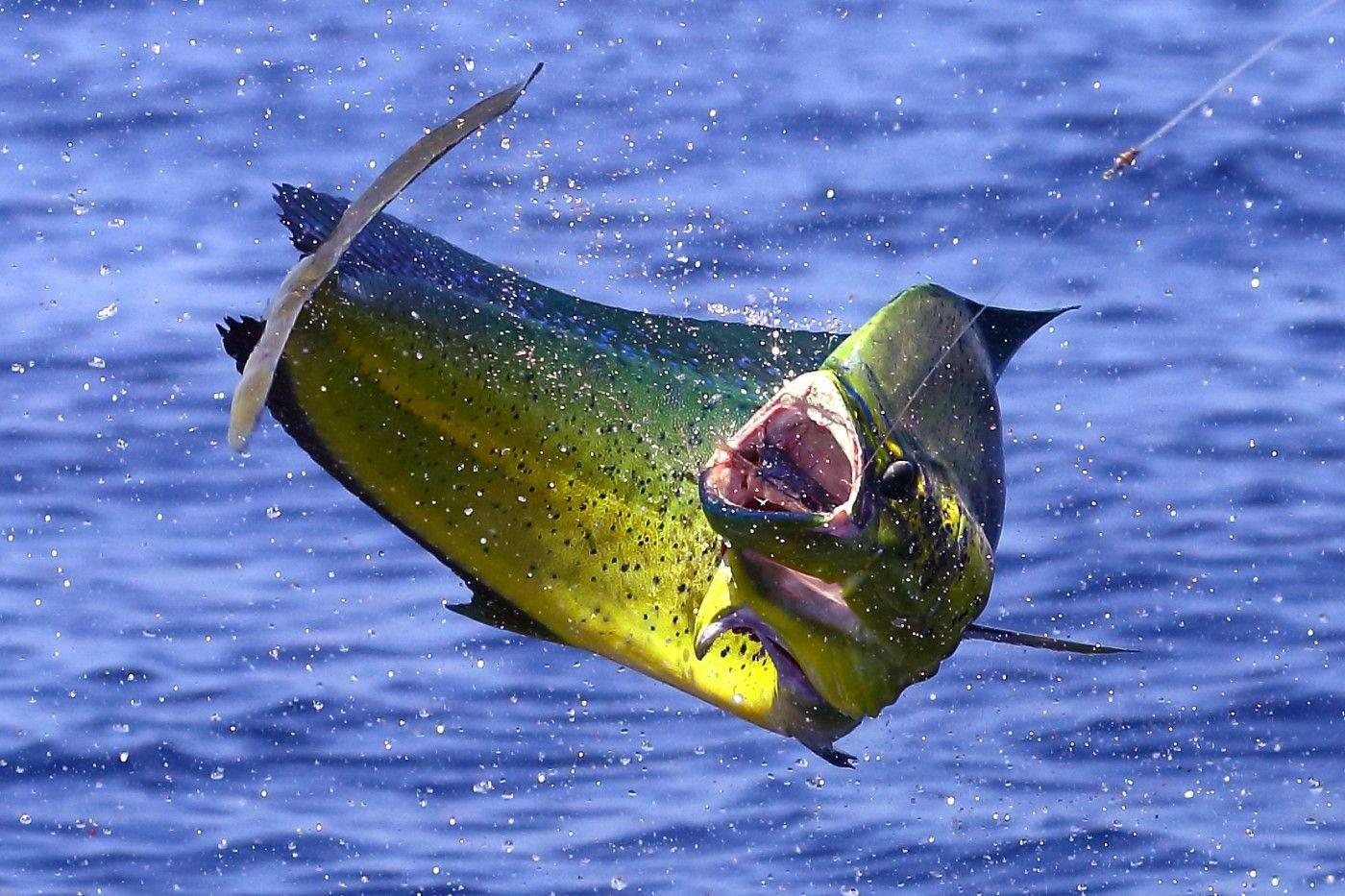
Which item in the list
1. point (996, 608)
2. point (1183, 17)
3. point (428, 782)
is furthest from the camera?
point (428, 782)

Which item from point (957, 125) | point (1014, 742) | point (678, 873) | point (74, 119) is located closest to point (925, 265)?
point (957, 125)

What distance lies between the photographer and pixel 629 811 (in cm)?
1455

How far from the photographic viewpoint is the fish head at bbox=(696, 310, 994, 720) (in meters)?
3.90

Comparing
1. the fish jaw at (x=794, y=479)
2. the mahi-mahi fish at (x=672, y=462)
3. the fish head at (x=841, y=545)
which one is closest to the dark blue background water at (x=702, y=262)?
the mahi-mahi fish at (x=672, y=462)

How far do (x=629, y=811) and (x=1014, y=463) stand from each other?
4.93m

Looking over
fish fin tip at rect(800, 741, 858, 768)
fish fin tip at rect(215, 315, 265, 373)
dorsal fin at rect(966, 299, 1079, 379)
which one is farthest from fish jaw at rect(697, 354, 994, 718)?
fish fin tip at rect(215, 315, 265, 373)

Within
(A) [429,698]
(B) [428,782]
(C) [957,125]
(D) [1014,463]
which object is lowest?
(B) [428,782]

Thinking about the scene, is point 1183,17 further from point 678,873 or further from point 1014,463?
point 678,873

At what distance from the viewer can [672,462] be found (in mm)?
4594

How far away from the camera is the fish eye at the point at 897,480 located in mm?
4031

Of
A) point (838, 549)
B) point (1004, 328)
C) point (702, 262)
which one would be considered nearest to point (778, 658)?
point (838, 549)

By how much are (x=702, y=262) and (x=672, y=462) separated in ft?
21.9

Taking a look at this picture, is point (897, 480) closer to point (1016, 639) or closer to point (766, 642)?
point (766, 642)

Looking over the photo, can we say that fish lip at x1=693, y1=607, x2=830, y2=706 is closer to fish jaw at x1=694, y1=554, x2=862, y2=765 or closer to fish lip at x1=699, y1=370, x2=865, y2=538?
fish jaw at x1=694, y1=554, x2=862, y2=765
